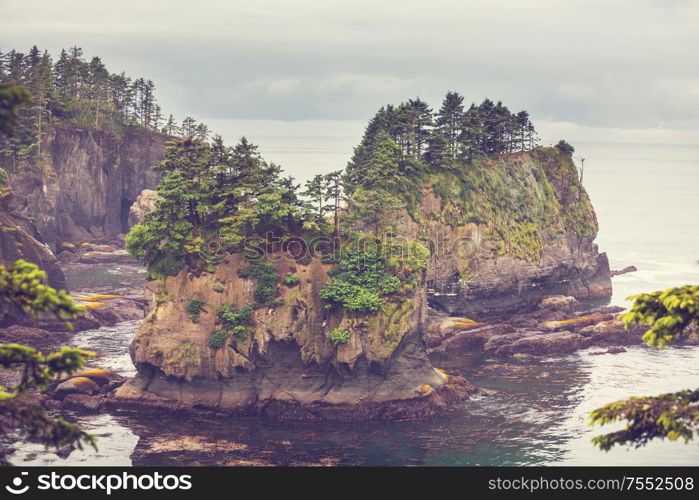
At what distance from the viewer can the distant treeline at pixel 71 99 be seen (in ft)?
445

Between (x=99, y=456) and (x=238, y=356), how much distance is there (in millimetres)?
15317

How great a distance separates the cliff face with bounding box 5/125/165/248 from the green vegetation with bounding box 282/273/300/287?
64.0 m

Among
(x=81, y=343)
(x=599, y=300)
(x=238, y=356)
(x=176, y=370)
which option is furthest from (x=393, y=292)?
(x=599, y=300)

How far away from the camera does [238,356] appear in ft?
236

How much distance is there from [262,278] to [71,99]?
90113mm

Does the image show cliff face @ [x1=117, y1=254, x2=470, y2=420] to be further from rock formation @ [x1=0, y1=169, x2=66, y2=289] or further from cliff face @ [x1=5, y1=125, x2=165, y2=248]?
cliff face @ [x1=5, y1=125, x2=165, y2=248]

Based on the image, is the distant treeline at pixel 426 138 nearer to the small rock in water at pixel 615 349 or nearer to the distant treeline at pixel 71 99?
the small rock in water at pixel 615 349

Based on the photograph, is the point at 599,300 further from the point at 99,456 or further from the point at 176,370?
the point at 99,456

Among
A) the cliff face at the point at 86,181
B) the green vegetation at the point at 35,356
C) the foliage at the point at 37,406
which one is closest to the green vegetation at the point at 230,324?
the foliage at the point at 37,406

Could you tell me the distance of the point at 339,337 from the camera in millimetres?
71562

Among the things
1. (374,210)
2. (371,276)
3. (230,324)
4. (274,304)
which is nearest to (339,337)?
(274,304)

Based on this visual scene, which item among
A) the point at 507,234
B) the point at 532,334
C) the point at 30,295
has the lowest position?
the point at 532,334

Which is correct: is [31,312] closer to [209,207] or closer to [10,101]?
[10,101]

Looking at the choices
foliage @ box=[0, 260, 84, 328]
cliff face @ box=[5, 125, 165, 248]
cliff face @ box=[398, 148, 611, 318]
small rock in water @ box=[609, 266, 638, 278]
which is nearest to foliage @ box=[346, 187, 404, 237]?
cliff face @ box=[398, 148, 611, 318]
